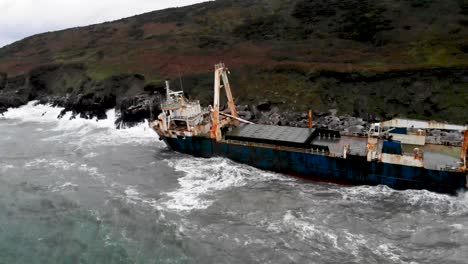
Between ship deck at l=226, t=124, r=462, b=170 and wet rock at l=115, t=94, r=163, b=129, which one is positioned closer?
ship deck at l=226, t=124, r=462, b=170

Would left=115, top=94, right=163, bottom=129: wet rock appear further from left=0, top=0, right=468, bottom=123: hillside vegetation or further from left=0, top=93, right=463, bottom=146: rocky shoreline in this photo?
left=0, top=0, right=468, bottom=123: hillside vegetation

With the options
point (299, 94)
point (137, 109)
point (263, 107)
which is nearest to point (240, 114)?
point (263, 107)

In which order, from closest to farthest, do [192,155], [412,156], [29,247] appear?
[29,247] < [412,156] < [192,155]

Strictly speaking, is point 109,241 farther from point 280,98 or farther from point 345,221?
point 280,98

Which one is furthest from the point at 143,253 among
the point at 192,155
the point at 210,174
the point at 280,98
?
the point at 280,98

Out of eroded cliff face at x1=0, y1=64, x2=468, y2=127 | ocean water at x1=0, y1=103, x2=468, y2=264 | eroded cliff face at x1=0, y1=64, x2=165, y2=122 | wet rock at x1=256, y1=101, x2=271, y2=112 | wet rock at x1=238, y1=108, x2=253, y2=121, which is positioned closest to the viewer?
ocean water at x1=0, y1=103, x2=468, y2=264

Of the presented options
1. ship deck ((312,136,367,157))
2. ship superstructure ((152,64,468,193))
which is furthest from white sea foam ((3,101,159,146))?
ship deck ((312,136,367,157))

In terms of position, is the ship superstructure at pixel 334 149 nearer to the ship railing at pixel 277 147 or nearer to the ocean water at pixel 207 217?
the ship railing at pixel 277 147

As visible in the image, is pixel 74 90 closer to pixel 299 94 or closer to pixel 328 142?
pixel 299 94

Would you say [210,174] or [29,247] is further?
[210,174]
